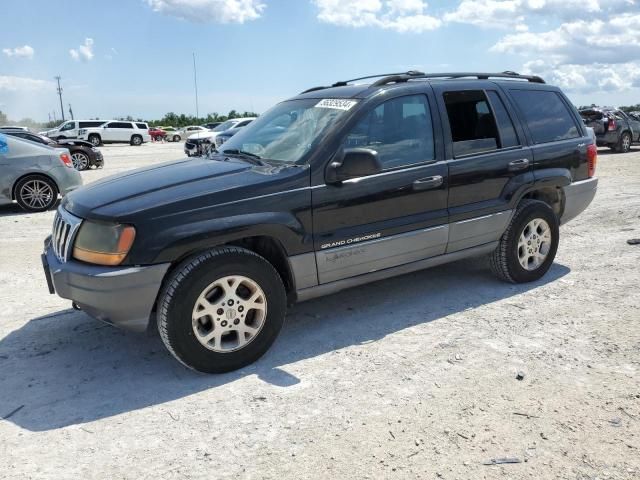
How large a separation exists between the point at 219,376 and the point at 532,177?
318cm

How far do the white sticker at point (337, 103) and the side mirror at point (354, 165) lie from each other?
0.47m

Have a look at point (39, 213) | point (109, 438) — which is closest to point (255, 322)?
point (109, 438)

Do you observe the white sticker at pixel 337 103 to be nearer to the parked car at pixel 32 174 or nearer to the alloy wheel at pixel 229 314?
the alloy wheel at pixel 229 314

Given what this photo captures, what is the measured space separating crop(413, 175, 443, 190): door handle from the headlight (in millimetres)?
2075

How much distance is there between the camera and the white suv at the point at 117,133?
37.3m

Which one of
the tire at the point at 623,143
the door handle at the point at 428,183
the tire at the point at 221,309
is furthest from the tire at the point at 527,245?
the tire at the point at 623,143

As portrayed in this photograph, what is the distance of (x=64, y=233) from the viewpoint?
355cm

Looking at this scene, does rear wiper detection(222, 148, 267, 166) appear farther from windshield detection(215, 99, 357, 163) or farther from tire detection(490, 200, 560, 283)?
tire detection(490, 200, 560, 283)

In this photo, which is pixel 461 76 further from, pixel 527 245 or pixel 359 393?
pixel 359 393

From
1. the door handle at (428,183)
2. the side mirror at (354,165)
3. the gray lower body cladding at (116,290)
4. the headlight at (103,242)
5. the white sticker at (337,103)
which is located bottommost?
the gray lower body cladding at (116,290)

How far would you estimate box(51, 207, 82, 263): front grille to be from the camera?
3.40m

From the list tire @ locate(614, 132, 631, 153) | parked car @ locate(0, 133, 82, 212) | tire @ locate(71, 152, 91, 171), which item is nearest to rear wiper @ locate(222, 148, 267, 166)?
parked car @ locate(0, 133, 82, 212)

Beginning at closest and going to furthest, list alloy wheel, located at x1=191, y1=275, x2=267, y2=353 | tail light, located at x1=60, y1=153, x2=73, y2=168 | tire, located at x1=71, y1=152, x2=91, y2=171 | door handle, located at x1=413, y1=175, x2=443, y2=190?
alloy wheel, located at x1=191, y1=275, x2=267, y2=353 → door handle, located at x1=413, y1=175, x2=443, y2=190 → tail light, located at x1=60, y1=153, x2=73, y2=168 → tire, located at x1=71, y1=152, x2=91, y2=171

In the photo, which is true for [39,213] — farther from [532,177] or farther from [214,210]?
[532,177]
